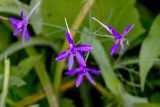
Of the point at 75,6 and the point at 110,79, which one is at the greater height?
the point at 75,6

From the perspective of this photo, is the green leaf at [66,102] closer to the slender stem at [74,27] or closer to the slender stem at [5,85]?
the slender stem at [74,27]

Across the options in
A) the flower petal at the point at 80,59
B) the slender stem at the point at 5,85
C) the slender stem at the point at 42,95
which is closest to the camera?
the flower petal at the point at 80,59

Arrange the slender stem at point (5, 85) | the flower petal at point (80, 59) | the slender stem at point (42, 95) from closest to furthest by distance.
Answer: the flower petal at point (80, 59)
the slender stem at point (5, 85)
the slender stem at point (42, 95)

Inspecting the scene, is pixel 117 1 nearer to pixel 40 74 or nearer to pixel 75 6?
pixel 75 6

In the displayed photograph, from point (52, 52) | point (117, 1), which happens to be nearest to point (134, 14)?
point (117, 1)

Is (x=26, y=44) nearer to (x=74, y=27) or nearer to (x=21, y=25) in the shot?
(x=74, y=27)

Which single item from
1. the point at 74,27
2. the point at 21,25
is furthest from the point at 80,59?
the point at 74,27

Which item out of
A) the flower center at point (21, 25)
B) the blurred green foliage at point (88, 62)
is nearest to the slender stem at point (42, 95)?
the blurred green foliage at point (88, 62)
